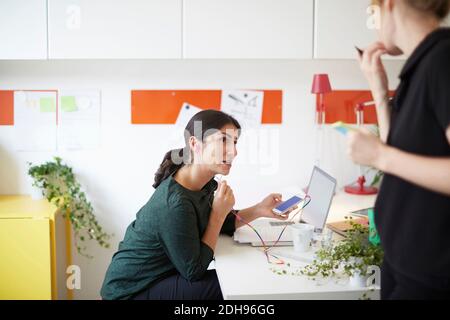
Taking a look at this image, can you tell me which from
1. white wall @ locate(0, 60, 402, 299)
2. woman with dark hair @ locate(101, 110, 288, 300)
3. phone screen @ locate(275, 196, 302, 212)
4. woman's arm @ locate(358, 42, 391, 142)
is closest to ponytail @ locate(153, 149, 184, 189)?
woman with dark hair @ locate(101, 110, 288, 300)

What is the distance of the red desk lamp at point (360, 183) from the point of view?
9.79 feet

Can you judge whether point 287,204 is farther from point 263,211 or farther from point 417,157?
point 417,157

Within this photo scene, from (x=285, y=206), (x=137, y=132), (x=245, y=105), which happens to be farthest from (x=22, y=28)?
(x=285, y=206)

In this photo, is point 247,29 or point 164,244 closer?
point 164,244

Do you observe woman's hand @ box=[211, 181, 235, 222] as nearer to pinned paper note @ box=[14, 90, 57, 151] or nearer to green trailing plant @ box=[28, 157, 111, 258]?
green trailing plant @ box=[28, 157, 111, 258]

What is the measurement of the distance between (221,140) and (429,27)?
3.16 ft

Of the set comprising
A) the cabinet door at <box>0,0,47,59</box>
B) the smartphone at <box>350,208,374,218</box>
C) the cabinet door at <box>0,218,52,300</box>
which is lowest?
the cabinet door at <box>0,218,52,300</box>

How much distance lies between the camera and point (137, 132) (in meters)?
3.01

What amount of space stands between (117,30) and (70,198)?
98cm

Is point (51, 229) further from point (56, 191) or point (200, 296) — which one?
point (200, 296)

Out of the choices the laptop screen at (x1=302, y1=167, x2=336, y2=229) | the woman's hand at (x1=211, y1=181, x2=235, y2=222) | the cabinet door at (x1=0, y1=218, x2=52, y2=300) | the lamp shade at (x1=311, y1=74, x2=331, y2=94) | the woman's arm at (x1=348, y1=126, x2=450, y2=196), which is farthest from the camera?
the lamp shade at (x1=311, y1=74, x2=331, y2=94)

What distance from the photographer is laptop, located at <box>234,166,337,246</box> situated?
6.59 ft

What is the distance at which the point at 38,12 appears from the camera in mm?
2574
